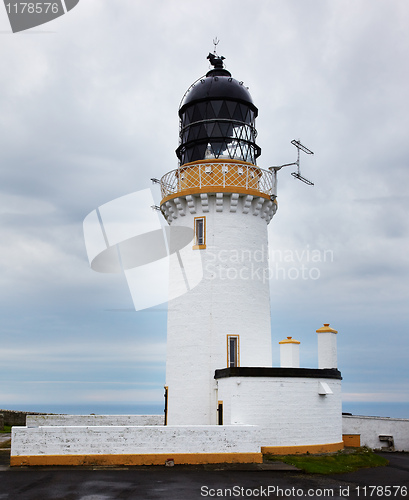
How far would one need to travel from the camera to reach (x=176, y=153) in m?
20.2

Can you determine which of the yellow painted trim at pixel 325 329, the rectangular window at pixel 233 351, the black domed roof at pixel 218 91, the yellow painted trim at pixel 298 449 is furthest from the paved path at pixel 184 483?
the black domed roof at pixel 218 91

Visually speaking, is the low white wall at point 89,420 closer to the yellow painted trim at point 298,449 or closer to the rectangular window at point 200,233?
the yellow painted trim at point 298,449

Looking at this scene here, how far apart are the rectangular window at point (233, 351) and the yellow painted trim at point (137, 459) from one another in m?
4.42

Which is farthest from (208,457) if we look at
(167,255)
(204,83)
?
(204,83)

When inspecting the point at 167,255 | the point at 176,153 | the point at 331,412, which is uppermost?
the point at 176,153

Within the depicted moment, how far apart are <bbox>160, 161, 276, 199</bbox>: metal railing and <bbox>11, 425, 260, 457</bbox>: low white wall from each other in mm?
8821

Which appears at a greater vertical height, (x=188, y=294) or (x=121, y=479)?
(x=188, y=294)

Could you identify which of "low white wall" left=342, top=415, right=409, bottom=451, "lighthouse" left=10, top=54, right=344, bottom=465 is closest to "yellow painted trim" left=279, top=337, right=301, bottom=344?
"lighthouse" left=10, top=54, right=344, bottom=465

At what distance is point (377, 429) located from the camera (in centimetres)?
1920

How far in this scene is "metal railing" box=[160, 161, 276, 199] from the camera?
58.9 ft

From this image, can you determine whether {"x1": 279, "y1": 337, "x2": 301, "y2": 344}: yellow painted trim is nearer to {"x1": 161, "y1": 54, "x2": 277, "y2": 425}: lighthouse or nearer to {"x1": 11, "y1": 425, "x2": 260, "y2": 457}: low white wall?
{"x1": 161, "y1": 54, "x2": 277, "y2": 425}: lighthouse

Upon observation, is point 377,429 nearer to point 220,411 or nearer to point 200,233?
point 220,411

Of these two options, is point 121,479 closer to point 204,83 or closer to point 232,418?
point 232,418

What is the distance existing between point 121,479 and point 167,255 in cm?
982
